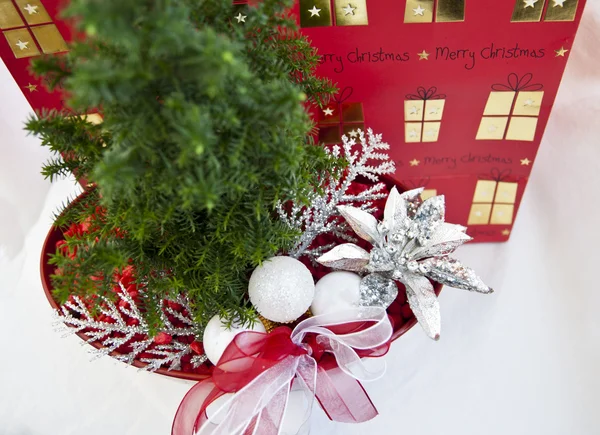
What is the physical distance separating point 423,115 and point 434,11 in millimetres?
165

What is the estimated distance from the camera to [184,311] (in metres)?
0.68

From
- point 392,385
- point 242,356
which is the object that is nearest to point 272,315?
point 242,356

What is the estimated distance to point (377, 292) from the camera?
0.62 metres

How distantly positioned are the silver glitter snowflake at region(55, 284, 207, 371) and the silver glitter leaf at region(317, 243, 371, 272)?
7.3 inches

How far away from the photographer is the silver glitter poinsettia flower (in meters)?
0.61

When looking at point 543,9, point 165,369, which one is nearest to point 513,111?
point 543,9

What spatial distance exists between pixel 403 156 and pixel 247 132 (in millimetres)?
456

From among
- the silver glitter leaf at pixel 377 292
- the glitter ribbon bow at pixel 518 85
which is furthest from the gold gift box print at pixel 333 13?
the silver glitter leaf at pixel 377 292

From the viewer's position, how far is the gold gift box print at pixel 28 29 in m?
0.62

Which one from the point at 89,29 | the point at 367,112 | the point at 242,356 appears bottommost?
the point at 242,356

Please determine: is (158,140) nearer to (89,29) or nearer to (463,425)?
(89,29)

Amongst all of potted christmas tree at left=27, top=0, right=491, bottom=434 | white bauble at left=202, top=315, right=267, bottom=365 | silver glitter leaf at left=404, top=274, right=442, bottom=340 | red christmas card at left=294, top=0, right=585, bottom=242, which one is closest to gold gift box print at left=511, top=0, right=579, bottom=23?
red christmas card at left=294, top=0, right=585, bottom=242

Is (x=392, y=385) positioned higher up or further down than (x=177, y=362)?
further down

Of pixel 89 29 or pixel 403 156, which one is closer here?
pixel 89 29
